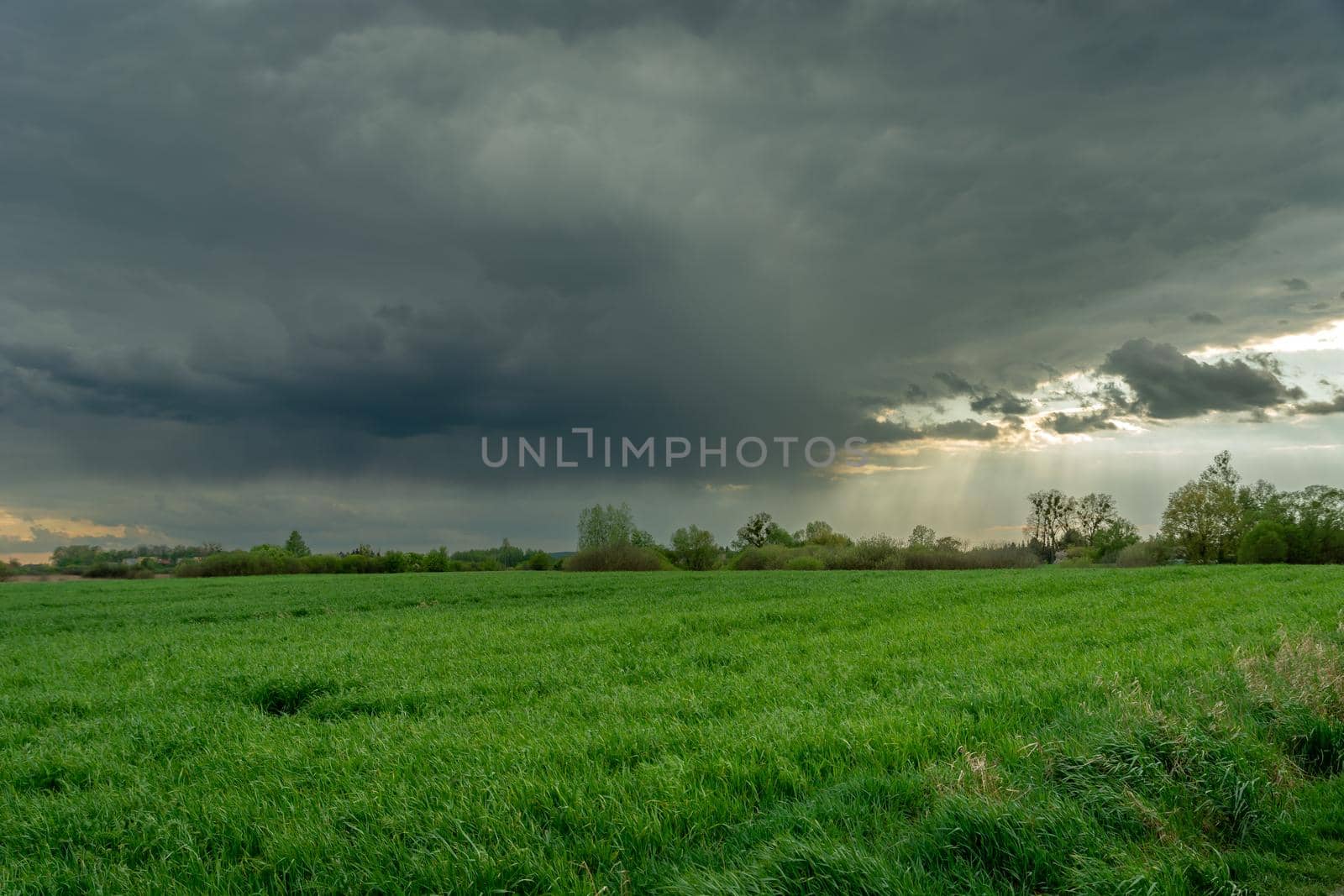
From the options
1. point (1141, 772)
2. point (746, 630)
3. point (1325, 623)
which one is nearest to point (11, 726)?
point (746, 630)

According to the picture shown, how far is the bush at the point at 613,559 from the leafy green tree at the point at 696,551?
15.5m

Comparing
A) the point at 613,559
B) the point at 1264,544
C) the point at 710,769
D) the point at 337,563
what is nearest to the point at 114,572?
the point at 337,563

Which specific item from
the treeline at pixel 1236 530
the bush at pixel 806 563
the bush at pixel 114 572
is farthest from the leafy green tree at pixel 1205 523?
the bush at pixel 114 572

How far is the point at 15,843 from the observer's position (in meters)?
5.43

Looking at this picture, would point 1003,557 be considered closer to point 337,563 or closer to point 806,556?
point 806,556

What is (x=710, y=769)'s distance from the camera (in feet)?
17.7

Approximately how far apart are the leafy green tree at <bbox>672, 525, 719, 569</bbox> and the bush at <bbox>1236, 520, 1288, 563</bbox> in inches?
2096

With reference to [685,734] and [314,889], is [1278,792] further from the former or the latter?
[314,889]

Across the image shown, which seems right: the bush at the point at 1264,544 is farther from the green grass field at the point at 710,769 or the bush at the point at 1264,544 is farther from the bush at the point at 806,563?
the green grass field at the point at 710,769

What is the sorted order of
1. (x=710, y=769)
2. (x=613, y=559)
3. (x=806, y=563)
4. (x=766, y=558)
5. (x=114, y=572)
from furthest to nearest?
(x=766, y=558) < (x=613, y=559) < (x=806, y=563) < (x=114, y=572) < (x=710, y=769)

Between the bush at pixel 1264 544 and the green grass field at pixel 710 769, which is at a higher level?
the green grass field at pixel 710 769

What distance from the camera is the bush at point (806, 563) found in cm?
6869

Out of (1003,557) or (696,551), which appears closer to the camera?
(1003,557)

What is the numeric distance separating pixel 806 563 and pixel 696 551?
77.1ft
